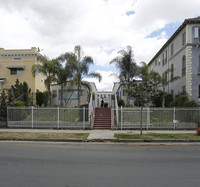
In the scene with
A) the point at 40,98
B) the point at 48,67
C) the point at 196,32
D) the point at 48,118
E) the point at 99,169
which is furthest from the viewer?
the point at 40,98

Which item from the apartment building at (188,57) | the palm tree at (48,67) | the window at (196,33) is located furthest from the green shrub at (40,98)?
the window at (196,33)

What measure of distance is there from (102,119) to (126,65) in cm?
873

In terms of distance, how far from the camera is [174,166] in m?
5.43

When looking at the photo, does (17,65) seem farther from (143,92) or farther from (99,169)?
(99,169)

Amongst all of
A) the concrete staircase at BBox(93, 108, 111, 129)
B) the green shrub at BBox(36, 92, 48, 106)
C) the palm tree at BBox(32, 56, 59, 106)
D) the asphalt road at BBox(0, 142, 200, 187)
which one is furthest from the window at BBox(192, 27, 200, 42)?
the green shrub at BBox(36, 92, 48, 106)

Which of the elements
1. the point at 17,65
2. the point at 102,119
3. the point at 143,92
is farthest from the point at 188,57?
the point at 17,65

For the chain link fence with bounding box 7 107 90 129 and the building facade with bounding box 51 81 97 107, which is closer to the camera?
the chain link fence with bounding box 7 107 90 129

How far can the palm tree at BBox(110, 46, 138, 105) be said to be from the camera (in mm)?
20714

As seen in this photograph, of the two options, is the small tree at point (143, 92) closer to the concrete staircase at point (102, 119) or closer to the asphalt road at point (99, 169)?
the concrete staircase at point (102, 119)

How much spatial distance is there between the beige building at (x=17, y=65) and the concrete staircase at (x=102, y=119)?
1438cm

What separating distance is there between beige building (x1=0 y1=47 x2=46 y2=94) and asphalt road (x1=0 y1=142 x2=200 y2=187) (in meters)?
21.1

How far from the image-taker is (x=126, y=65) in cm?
2072

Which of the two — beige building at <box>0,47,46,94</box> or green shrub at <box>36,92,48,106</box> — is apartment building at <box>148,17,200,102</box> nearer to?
green shrub at <box>36,92,48,106</box>

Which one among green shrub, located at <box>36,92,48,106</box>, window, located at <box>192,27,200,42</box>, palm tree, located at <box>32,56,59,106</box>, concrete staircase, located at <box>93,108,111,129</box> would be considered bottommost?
concrete staircase, located at <box>93,108,111,129</box>
